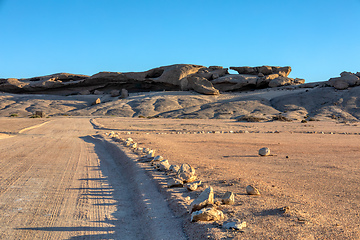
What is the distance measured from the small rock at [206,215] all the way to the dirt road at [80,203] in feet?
0.73

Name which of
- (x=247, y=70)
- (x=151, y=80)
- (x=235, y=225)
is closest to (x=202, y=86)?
(x=151, y=80)

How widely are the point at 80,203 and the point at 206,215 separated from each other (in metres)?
2.10

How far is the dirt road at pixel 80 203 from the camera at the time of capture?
12.2 ft

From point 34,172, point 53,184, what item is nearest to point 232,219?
point 53,184

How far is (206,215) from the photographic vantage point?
360 cm

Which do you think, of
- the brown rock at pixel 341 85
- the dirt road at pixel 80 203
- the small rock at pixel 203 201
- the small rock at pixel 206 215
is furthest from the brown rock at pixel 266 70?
the small rock at pixel 206 215

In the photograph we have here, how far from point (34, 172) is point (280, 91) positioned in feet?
155

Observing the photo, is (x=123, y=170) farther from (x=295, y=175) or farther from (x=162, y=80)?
(x=162, y=80)

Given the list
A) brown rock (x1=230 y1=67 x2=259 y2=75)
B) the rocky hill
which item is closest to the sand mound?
the rocky hill

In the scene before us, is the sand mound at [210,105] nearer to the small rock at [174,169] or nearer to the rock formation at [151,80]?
the rock formation at [151,80]

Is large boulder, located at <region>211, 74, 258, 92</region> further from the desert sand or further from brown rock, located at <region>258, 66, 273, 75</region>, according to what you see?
the desert sand

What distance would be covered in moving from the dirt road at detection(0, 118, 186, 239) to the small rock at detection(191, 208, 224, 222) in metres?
0.22

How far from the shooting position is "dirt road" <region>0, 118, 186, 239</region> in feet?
12.2

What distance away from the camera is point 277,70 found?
63.6 m
